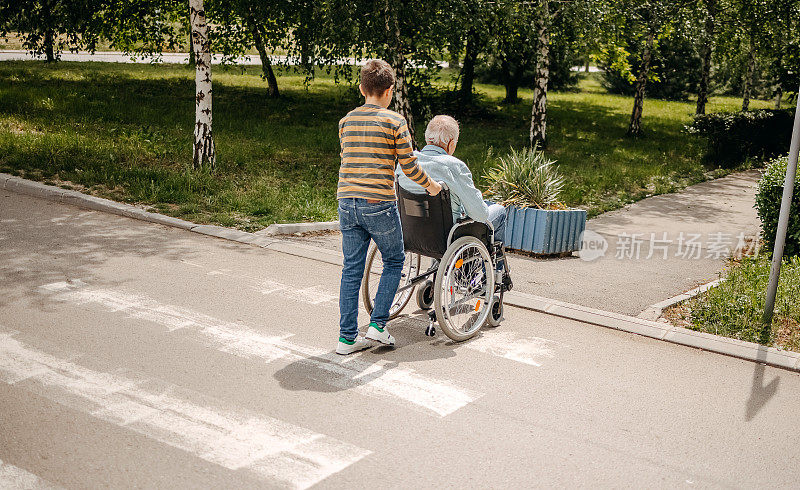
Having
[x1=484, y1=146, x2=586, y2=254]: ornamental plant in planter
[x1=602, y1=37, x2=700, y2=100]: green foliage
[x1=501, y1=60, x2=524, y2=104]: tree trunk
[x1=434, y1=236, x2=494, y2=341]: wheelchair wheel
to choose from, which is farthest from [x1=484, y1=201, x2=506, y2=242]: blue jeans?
[x1=602, y1=37, x2=700, y2=100]: green foliage

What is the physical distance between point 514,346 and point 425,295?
3.54 ft

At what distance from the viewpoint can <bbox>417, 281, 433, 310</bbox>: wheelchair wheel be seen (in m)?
6.66

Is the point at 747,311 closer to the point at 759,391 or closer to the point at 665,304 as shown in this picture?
the point at 665,304

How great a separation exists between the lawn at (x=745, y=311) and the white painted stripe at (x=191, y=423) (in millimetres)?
3609

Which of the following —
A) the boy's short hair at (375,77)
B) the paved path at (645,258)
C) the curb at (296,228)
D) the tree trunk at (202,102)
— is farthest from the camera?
the tree trunk at (202,102)

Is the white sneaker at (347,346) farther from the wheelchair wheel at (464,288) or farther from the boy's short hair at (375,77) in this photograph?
the boy's short hair at (375,77)

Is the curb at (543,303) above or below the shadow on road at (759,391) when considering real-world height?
above

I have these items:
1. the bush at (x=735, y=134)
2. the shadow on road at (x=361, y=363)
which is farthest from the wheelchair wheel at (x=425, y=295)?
the bush at (x=735, y=134)

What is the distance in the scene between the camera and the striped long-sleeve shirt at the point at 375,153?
17.2ft

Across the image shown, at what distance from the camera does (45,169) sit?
10836mm

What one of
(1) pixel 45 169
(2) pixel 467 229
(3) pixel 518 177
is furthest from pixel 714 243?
(1) pixel 45 169

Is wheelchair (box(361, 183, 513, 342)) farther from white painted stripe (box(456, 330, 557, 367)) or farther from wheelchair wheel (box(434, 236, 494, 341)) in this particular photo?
white painted stripe (box(456, 330, 557, 367))

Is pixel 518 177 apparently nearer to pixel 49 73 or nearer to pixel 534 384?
pixel 534 384

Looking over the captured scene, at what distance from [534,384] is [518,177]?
4.45 metres
